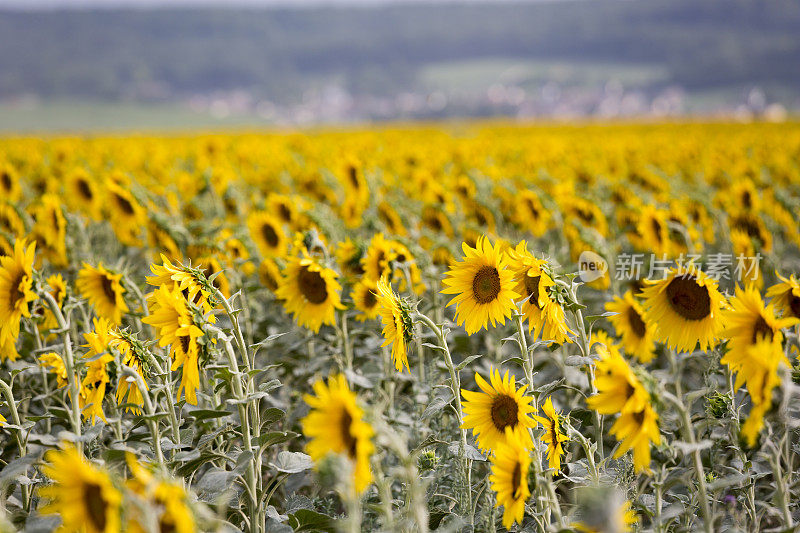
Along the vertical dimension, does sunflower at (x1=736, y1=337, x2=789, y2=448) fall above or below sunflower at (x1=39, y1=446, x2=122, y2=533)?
above

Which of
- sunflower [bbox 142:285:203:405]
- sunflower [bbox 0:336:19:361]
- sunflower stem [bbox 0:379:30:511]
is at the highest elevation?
sunflower [bbox 142:285:203:405]

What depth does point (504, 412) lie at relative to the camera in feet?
7.54

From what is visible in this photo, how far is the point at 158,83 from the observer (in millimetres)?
117688

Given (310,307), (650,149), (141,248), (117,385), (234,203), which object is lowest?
(117,385)

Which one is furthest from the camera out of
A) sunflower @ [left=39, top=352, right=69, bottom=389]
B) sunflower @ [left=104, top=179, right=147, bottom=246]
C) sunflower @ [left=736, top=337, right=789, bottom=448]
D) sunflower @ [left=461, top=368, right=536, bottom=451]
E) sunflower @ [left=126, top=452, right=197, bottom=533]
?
sunflower @ [left=104, top=179, right=147, bottom=246]

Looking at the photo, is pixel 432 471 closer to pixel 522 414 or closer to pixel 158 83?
pixel 522 414

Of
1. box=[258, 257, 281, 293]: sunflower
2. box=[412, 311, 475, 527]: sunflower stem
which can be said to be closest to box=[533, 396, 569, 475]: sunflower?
box=[412, 311, 475, 527]: sunflower stem

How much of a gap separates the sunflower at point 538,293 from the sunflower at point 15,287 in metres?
1.64

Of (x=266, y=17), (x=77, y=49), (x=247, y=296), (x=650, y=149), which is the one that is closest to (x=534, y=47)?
(x=266, y=17)

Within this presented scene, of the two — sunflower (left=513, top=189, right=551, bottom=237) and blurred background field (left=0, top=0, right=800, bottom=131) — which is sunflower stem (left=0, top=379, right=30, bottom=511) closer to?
sunflower (left=513, top=189, right=551, bottom=237)

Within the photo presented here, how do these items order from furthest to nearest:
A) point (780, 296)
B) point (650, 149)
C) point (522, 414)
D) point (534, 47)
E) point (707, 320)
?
→ point (534, 47) → point (650, 149) → point (707, 320) → point (780, 296) → point (522, 414)

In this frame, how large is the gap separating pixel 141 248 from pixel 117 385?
411cm

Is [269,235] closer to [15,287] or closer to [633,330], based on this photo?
[15,287]

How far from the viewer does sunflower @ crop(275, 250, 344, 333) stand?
10.5ft
